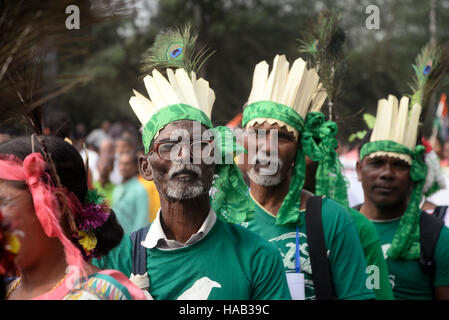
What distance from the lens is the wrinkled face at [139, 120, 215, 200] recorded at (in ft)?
9.61

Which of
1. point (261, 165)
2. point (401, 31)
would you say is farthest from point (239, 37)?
point (261, 165)

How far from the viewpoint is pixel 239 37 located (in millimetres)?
20094

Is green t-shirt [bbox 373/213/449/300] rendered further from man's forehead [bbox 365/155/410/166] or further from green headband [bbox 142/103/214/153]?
green headband [bbox 142/103/214/153]

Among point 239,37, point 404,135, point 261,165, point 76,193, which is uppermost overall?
point 239,37

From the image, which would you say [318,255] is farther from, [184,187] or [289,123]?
[184,187]

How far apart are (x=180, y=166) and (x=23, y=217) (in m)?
0.81

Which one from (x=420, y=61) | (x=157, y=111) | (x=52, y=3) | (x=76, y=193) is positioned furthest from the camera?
(x=420, y=61)

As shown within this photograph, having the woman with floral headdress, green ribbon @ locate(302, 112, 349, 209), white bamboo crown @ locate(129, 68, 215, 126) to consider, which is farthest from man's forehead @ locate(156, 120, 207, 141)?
green ribbon @ locate(302, 112, 349, 209)

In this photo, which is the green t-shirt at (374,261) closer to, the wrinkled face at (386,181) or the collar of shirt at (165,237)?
the wrinkled face at (386,181)

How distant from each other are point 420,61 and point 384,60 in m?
19.7

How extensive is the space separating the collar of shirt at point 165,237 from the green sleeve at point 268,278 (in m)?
0.26

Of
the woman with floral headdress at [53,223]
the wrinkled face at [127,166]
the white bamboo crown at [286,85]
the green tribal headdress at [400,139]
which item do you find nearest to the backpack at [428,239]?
the green tribal headdress at [400,139]

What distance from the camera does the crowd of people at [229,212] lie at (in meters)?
2.39
